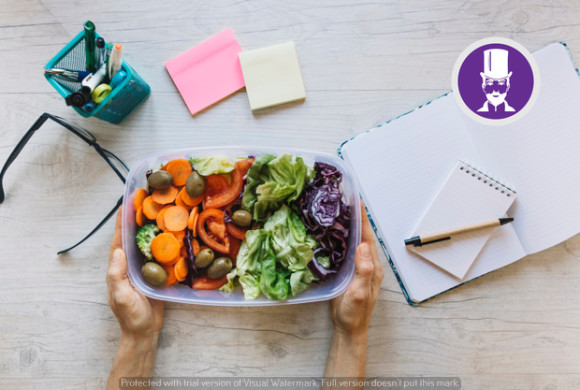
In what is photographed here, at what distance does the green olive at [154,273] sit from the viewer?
2.70 feet

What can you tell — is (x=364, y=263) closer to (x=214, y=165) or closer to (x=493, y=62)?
(x=214, y=165)

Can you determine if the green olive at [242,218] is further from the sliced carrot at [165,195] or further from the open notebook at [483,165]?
the open notebook at [483,165]

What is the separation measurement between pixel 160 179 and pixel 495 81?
799 mm

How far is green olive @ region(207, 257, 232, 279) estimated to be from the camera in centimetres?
83

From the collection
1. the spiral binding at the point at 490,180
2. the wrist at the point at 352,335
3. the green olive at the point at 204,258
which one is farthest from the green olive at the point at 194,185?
the spiral binding at the point at 490,180

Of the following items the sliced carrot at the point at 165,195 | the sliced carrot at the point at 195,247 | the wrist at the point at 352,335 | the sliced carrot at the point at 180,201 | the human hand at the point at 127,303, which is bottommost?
the wrist at the point at 352,335

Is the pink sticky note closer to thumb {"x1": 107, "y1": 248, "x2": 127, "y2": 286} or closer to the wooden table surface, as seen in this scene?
the wooden table surface

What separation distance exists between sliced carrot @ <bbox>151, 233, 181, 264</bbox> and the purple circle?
2.41 ft

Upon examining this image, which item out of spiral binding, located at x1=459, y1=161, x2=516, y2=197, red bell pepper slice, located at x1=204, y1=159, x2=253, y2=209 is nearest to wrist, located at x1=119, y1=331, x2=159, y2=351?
red bell pepper slice, located at x1=204, y1=159, x2=253, y2=209

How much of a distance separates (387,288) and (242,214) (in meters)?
0.39

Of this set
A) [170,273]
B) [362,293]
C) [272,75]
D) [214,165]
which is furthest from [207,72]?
[362,293]

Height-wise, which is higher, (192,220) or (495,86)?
(495,86)

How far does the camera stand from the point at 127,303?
0.84 meters

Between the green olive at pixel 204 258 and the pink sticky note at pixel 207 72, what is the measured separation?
332 mm
